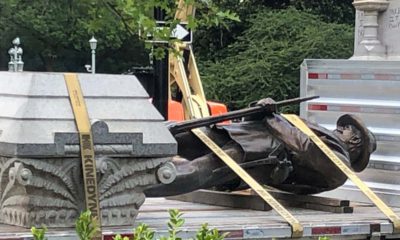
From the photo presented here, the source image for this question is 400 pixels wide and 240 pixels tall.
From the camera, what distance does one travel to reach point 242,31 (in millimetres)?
36375

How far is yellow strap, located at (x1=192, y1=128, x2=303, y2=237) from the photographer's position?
581cm

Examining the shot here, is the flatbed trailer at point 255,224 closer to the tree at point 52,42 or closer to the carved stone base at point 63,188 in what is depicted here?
the carved stone base at point 63,188

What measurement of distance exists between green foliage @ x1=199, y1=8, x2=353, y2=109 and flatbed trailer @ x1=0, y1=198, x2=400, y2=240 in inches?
961

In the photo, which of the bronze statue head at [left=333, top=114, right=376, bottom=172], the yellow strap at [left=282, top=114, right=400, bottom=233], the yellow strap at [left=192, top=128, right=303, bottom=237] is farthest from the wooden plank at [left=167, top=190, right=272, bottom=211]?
the bronze statue head at [left=333, top=114, right=376, bottom=172]

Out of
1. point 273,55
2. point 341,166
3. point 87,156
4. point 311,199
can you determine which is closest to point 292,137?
point 341,166

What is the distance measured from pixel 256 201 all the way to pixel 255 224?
2.61 feet

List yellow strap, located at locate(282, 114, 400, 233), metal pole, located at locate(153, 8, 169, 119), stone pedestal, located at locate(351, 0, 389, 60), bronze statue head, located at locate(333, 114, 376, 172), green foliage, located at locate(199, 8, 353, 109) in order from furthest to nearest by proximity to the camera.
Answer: green foliage, located at locate(199, 8, 353, 109), metal pole, located at locate(153, 8, 169, 119), stone pedestal, located at locate(351, 0, 389, 60), bronze statue head, located at locate(333, 114, 376, 172), yellow strap, located at locate(282, 114, 400, 233)

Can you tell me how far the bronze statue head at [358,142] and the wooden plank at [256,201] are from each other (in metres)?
0.39

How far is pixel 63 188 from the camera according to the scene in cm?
543

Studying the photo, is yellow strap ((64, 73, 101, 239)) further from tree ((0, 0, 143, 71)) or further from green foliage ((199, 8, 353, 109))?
tree ((0, 0, 143, 71))

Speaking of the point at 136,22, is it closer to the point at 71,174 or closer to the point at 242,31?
the point at 71,174

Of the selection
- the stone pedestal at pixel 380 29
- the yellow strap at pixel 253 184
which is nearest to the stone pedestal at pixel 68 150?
the yellow strap at pixel 253 184

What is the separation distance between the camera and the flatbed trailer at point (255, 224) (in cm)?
542

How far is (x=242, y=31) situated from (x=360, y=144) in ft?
96.9
